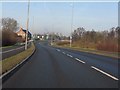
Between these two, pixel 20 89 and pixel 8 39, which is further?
pixel 8 39

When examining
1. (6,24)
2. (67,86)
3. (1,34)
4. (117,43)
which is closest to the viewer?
(67,86)

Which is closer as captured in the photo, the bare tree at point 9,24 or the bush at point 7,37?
the bush at point 7,37

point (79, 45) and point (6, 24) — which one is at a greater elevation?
point (6, 24)

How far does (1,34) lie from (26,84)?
61222 mm

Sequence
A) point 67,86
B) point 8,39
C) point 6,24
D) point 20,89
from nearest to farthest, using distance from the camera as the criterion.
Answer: point 20,89 < point 67,86 < point 8,39 < point 6,24

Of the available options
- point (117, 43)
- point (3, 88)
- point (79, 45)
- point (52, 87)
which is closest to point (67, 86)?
point (52, 87)

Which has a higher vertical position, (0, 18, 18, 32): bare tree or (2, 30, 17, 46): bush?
(0, 18, 18, 32): bare tree

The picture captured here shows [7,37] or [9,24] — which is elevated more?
[9,24]

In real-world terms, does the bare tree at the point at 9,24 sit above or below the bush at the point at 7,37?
above

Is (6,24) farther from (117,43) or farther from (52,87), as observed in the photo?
(52,87)

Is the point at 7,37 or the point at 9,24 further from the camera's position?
the point at 9,24

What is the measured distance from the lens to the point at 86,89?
31.6 ft

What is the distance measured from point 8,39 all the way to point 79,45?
19.6 meters

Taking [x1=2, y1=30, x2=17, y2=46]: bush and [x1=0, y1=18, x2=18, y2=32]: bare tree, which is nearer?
[x1=2, y1=30, x2=17, y2=46]: bush
